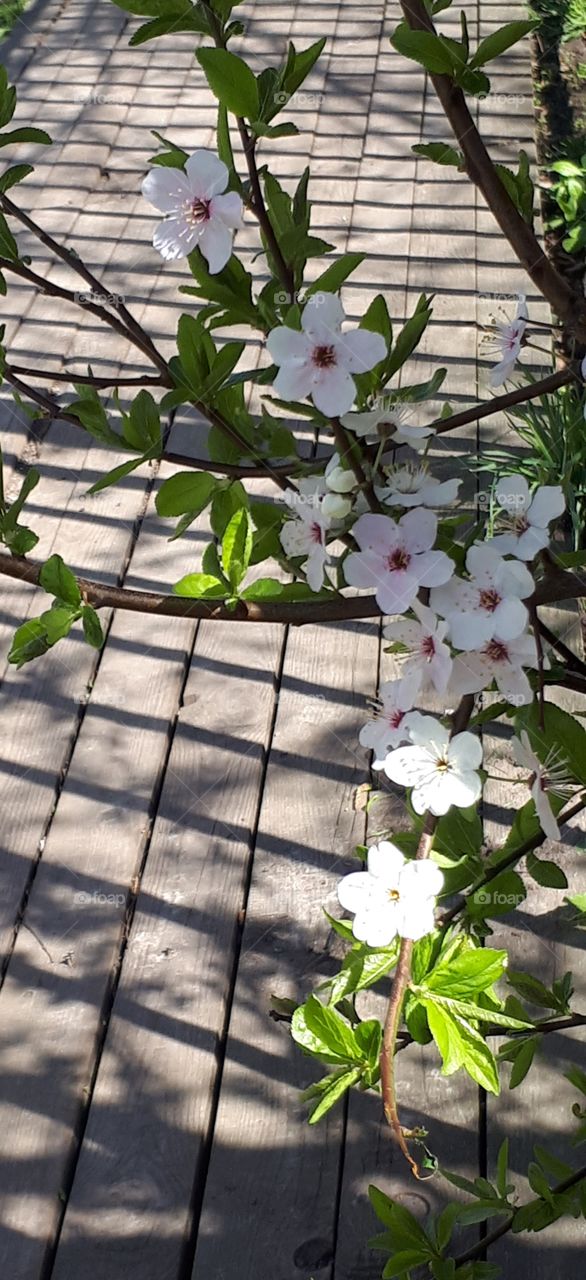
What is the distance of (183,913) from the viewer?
7.15 ft

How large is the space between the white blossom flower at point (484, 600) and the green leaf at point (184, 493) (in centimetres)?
25

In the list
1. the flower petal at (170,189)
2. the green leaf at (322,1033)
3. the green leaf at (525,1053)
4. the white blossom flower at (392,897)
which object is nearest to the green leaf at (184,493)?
the flower petal at (170,189)

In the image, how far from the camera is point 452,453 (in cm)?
296

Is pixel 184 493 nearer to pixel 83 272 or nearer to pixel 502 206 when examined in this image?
pixel 83 272

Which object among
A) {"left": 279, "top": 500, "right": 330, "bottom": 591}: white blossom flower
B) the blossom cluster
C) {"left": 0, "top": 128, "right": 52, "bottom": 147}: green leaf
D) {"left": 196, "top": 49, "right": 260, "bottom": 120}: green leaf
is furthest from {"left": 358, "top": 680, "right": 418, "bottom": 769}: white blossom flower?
{"left": 0, "top": 128, "right": 52, "bottom": 147}: green leaf

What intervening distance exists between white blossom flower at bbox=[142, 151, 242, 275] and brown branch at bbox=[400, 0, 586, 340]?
290 mm

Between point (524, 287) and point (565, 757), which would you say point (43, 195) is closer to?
Answer: point (524, 287)

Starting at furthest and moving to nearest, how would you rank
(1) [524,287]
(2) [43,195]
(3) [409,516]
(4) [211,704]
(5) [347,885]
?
→ (2) [43,195], (1) [524,287], (4) [211,704], (5) [347,885], (3) [409,516]

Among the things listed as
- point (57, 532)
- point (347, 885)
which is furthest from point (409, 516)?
point (57, 532)

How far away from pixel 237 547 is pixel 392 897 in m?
0.31

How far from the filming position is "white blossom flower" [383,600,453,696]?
92cm

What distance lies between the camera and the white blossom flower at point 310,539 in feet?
3.18

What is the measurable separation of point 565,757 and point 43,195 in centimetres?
338

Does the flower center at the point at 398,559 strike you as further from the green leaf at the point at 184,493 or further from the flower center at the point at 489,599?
the green leaf at the point at 184,493
